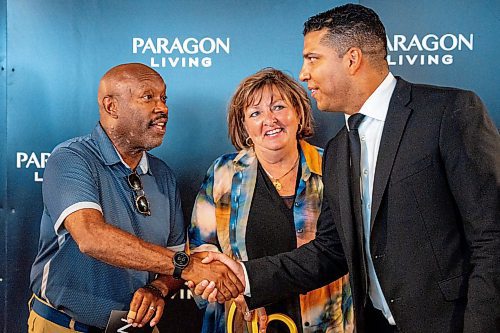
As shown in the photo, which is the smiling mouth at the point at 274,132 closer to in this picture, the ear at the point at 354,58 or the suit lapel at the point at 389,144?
the ear at the point at 354,58

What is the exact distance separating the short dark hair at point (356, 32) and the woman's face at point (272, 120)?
73 cm

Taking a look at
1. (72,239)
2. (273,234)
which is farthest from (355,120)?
(72,239)

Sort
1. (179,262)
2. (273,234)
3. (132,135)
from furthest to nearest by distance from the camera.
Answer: (273,234)
(132,135)
(179,262)

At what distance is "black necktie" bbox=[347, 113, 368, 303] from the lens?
2.78 meters

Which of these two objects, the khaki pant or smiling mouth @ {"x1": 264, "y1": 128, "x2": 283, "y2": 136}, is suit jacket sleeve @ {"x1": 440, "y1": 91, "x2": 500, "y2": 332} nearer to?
smiling mouth @ {"x1": 264, "y1": 128, "x2": 283, "y2": 136}

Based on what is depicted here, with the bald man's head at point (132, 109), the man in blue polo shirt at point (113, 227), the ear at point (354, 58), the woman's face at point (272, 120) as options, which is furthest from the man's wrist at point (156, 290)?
the ear at point (354, 58)

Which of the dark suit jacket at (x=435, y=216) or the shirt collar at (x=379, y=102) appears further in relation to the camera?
the shirt collar at (x=379, y=102)

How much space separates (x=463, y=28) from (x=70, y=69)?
197cm

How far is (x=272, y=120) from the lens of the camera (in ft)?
11.8

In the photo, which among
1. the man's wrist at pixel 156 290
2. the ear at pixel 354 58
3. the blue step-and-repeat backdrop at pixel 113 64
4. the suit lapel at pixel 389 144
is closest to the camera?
the suit lapel at pixel 389 144

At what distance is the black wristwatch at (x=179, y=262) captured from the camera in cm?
317

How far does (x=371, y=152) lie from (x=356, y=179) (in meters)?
0.11

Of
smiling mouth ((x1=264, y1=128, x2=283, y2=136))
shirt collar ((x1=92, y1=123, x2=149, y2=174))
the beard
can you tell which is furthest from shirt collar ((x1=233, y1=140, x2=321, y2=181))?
shirt collar ((x1=92, y1=123, x2=149, y2=174))

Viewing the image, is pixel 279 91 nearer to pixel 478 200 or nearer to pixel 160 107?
Answer: pixel 160 107
